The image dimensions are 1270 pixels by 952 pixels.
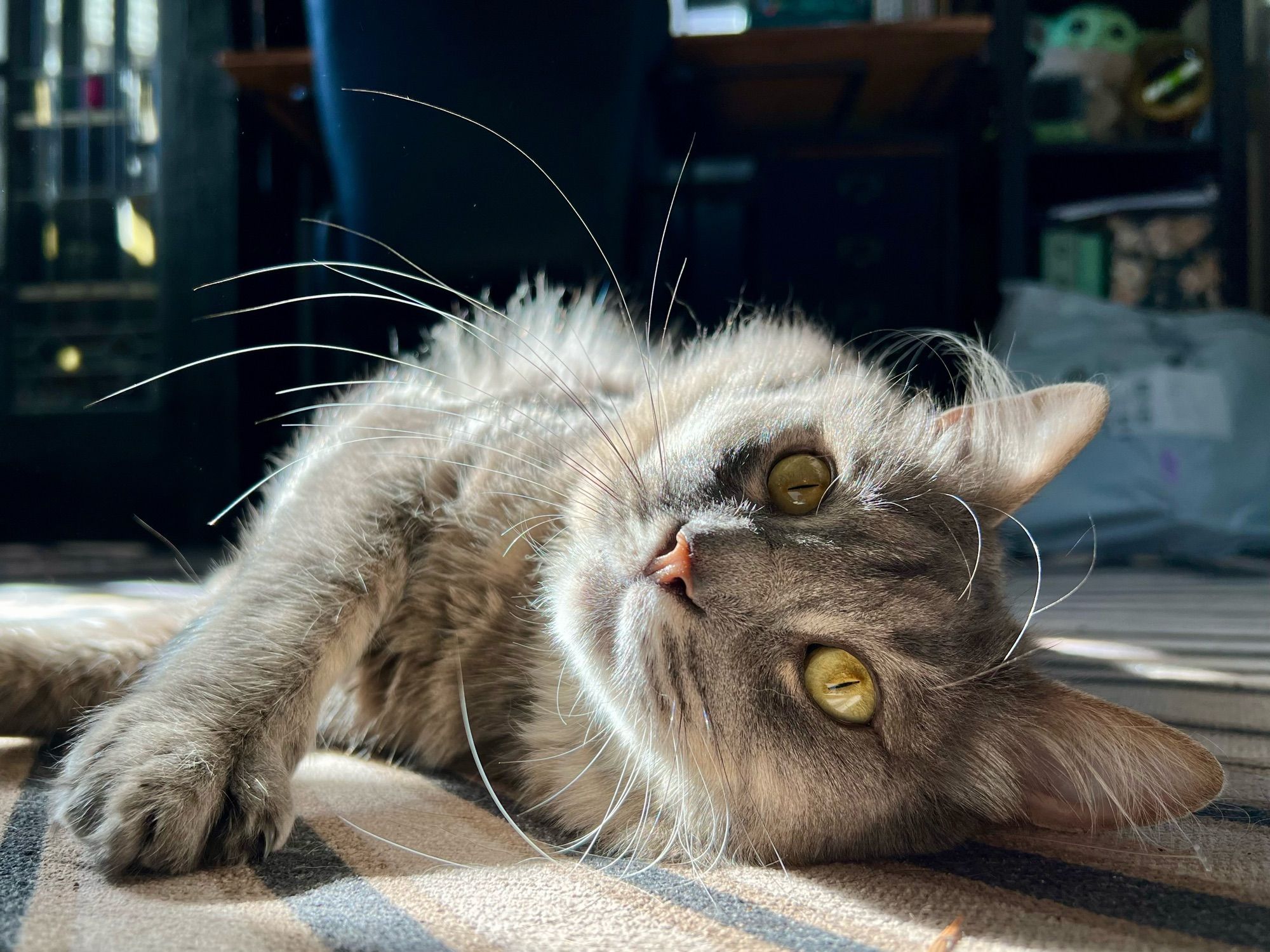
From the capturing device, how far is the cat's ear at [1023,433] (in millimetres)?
1090

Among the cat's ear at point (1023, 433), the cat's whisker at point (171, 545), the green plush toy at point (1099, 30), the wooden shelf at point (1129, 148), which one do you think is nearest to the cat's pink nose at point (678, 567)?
the cat's ear at point (1023, 433)

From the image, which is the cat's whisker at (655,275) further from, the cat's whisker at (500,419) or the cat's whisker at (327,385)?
the cat's whisker at (327,385)

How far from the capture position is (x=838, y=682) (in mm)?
891

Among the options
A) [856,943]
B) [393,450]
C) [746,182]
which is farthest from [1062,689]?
[746,182]

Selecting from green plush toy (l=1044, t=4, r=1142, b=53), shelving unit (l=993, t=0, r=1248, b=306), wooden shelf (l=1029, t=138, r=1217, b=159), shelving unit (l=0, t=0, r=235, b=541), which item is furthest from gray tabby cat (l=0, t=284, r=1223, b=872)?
green plush toy (l=1044, t=4, r=1142, b=53)

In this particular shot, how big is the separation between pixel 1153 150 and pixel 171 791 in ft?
13.5

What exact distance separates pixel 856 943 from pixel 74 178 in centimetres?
128

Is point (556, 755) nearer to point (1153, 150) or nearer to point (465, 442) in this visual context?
point (465, 442)

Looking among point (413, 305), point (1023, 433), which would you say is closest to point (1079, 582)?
point (1023, 433)

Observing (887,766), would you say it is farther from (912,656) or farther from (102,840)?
(102,840)

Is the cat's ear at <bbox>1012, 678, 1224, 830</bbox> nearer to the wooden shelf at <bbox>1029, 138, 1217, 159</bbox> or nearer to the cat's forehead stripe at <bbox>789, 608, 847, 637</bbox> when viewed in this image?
the cat's forehead stripe at <bbox>789, 608, 847, 637</bbox>

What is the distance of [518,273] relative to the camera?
1627 millimetres

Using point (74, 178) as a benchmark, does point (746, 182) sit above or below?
above

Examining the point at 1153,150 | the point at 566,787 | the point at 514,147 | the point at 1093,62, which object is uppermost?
the point at 1093,62
